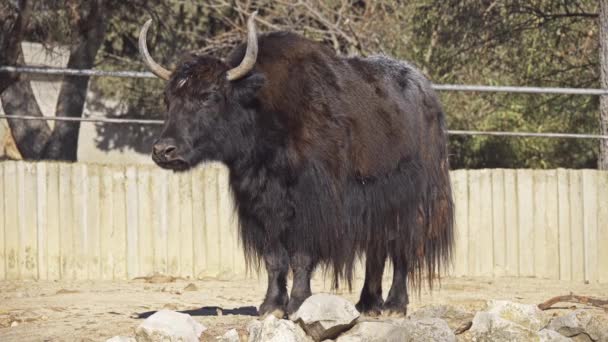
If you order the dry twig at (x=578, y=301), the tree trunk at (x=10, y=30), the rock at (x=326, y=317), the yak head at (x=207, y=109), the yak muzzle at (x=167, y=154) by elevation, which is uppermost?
the tree trunk at (x=10, y=30)

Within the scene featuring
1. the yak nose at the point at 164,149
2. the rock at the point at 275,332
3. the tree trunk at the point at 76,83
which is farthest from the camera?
the tree trunk at the point at 76,83

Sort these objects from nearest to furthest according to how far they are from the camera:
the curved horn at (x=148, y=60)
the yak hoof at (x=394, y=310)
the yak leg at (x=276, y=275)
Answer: the yak leg at (x=276, y=275)
the curved horn at (x=148, y=60)
the yak hoof at (x=394, y=310)

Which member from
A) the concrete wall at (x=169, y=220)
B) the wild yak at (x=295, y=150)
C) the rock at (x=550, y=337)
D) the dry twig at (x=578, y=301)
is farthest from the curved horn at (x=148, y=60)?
the dry twig at (x=578, y=301)

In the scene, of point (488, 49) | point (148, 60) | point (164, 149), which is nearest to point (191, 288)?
point (148, 60)

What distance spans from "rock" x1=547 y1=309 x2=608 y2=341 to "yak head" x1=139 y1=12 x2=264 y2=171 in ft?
8.00

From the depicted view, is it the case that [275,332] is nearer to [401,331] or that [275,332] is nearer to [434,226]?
[401,331]

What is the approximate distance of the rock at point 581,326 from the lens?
726 centimetres

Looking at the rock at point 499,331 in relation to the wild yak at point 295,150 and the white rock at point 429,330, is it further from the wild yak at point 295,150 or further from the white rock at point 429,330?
the wild yak at point 295,150

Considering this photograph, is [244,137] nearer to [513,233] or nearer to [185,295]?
[185,295]

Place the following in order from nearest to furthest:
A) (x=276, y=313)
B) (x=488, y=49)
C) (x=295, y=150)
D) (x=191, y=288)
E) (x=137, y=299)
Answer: (x=276, y=313), (x=295, y=150), (x=137, y=299), (x=191, y=288), (x=488, y=49)

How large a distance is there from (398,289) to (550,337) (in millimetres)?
1976

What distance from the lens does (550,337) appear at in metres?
7.05

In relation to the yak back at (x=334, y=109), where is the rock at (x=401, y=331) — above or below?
below

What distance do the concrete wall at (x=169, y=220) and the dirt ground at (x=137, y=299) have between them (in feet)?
0.92
